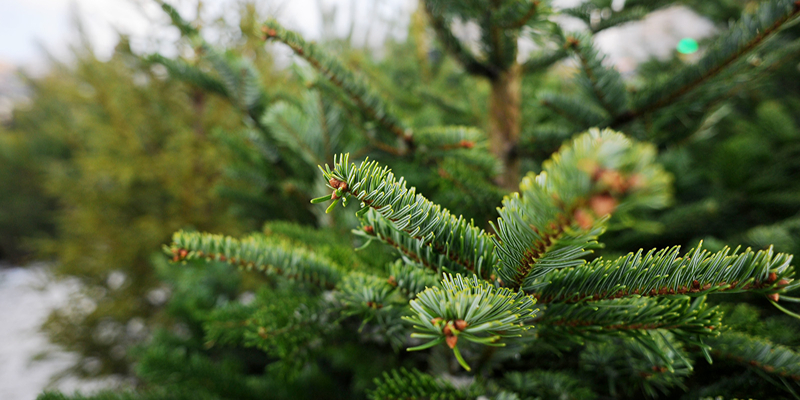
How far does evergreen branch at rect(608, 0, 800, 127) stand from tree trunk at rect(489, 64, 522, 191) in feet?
0.65

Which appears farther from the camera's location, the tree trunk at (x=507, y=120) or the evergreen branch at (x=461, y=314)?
the tree trunk at (x=507, y=120)

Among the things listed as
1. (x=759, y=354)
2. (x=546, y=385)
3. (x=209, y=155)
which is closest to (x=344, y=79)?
(x=546, y=385)

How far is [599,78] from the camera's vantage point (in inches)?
21.5

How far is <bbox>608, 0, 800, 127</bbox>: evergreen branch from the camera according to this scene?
0.44 meters

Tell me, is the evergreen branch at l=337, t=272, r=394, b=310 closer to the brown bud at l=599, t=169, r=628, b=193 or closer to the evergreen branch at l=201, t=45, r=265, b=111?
the brown bud at l=599, t=169, r=628, b=193

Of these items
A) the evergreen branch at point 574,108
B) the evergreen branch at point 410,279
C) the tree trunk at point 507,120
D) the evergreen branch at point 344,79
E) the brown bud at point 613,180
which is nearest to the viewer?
the brown bud at point 613,180

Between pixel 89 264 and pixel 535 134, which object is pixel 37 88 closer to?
pixel 89 264

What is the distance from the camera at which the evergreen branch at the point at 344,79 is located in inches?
18.9

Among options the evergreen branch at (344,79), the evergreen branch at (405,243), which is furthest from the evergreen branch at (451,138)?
the evergreen branch at (405,243)

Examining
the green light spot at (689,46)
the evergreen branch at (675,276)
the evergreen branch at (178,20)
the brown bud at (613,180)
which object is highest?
the evergreen branch at (178,20)

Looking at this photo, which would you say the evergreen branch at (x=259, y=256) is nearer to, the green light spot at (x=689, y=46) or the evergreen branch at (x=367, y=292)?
the evergreen branch at (x=367, y=292)

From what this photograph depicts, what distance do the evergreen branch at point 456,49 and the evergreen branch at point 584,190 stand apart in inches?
21.8

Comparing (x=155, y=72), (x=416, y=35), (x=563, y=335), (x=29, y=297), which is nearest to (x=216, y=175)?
(x=155, y=72)

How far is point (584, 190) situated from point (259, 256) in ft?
1.18
